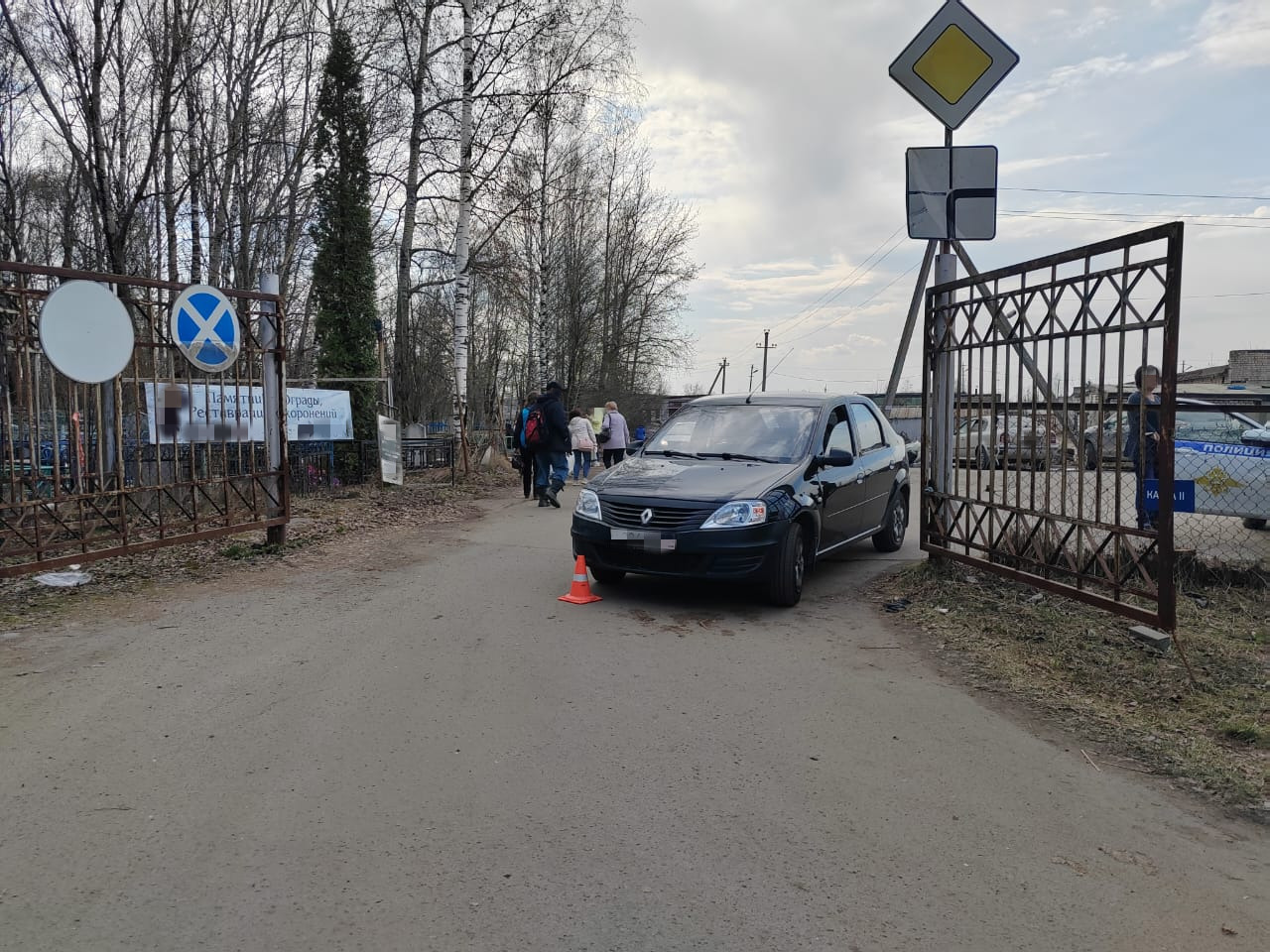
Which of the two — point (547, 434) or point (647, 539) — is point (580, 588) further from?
point (547, 434)

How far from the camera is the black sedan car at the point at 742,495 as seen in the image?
6.74 meters

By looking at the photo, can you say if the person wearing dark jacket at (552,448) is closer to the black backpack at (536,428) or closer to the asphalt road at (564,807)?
the black backpack at (536,428)

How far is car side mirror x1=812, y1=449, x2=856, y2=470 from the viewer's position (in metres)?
7.54

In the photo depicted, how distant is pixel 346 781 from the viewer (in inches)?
149

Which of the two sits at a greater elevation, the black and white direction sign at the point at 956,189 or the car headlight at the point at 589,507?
the black and white direction sign at the point at 956,189

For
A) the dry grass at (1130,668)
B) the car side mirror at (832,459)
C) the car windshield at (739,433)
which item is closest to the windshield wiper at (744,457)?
the car windshield at (739,433)

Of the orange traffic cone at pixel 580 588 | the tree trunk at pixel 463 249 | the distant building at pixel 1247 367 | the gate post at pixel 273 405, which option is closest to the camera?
the orange traffic cone at pixel 580 588

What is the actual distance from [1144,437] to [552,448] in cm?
862

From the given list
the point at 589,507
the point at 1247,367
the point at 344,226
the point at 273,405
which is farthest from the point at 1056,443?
the point at 1247,367

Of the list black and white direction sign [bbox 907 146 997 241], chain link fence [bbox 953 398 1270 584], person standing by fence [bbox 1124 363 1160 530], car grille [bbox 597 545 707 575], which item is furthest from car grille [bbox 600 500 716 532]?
black and white direction sign [bbox 907 146 997 241]

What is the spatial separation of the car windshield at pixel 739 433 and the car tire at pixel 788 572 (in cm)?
83

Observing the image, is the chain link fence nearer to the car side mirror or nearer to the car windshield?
the car side mirror

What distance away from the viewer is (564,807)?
3553 millimetres

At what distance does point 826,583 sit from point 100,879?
640 centimetres
